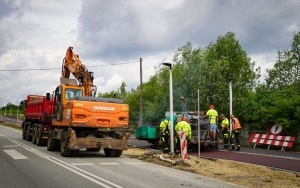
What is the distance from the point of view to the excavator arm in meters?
19.6

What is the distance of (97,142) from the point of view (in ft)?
51.2

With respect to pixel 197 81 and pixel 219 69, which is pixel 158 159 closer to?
pixel 197 81

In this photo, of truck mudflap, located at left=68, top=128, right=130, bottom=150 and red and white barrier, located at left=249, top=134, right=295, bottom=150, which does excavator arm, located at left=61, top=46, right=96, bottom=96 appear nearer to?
truck mudflap, located at left=68, top=128, right=130, bottom=150

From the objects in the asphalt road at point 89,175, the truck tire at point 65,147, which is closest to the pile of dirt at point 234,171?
the asphalt road at point 89,175

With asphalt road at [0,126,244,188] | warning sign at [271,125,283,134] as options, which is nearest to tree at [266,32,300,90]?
warning sign at [271,125,283,134]

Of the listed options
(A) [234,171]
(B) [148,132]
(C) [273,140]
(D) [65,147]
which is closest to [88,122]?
(D) [65,147]

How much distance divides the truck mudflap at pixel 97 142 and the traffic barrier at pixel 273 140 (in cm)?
832

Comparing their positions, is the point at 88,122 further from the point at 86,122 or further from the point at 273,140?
the point at 273,140

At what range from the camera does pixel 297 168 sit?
12734 mm

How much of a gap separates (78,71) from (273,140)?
10.8 metres

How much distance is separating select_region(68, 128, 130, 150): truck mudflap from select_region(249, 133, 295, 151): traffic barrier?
832 centimetres

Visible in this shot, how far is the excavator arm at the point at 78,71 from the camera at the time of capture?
19.6m

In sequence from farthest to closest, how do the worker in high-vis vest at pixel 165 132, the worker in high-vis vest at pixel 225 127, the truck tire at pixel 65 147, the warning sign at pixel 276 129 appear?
the warning sign at pixel 276 129
the worker in high-vis vest at pixel 225 127
the worker in high-vis vest at pixel 165 132
the truck tire at pixel 65 147

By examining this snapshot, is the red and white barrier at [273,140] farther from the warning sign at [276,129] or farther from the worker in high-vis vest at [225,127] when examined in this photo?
the worker in high-vis vest at [225,127]
